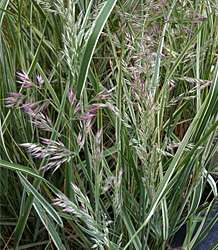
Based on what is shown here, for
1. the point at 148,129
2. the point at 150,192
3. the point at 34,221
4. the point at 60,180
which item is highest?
the point at 148,129

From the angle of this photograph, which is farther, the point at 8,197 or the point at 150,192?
the point at 8,197

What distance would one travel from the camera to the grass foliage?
1.66ft

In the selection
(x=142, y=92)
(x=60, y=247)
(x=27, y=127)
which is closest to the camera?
(x=142, y=92)

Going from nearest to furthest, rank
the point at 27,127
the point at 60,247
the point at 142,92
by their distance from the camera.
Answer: the point at 142,92, the point at 60,247, the point at 27,127

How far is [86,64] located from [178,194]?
36 centimetres

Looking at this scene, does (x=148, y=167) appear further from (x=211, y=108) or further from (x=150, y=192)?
(x=211, y=108)

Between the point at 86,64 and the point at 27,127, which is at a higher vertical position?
the point at 86,64

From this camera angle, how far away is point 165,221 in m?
0.68

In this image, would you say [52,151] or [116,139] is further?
[116,139]

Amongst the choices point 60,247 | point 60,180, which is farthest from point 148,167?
point 60,180

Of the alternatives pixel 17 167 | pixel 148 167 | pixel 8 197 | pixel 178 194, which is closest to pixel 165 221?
pixel 178 194

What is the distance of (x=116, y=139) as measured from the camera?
0.65 meters

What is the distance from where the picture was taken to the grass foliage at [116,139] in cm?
51

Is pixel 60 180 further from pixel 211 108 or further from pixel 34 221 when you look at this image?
pixel 211 108
